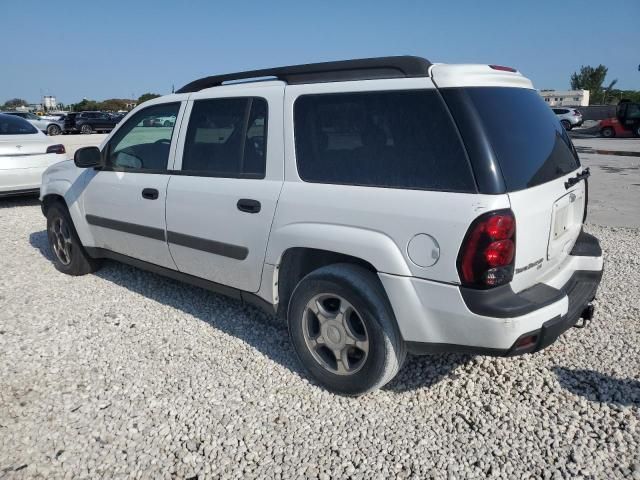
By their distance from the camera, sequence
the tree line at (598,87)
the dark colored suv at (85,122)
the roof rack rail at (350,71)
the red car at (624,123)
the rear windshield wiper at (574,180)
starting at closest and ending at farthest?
the roof rack rail at (350,71)
the rear windshield wiper at (574,180)
the red car at (624,123)
the dark colored suv at (85,122)
the tree line at (598,87)

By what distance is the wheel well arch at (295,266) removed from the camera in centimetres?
288

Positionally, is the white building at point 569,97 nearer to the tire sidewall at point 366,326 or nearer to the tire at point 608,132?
the tire at point 608,132

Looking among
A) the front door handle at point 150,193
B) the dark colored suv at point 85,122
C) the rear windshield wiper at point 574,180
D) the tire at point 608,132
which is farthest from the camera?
the dark colored suv at point 85,122

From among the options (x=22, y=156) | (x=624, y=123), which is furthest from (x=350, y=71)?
(x=624, y=123)

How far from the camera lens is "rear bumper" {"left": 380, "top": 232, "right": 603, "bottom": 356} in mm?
2246

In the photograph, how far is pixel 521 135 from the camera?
8.13ft

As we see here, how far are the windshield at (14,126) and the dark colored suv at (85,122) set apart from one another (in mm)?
26622

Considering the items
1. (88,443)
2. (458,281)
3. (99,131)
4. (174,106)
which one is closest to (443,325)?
(458,281)

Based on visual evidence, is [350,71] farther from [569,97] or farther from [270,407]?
[569,97]

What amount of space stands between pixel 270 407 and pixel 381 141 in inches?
63.4

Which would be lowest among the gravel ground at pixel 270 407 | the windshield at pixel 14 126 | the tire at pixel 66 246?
the gravel ground at pixel 270 407

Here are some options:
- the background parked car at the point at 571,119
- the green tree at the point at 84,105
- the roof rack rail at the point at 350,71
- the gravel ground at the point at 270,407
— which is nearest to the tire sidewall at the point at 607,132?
the background parked car at the point at 571,119

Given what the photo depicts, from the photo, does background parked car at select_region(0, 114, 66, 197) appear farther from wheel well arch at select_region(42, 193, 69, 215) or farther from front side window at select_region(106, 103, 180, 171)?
front side window at select_region(106, 103, 180, 171)

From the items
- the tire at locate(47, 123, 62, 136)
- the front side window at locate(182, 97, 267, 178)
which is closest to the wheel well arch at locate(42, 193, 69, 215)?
the front side window at locate(182, 97, 267, 178)
